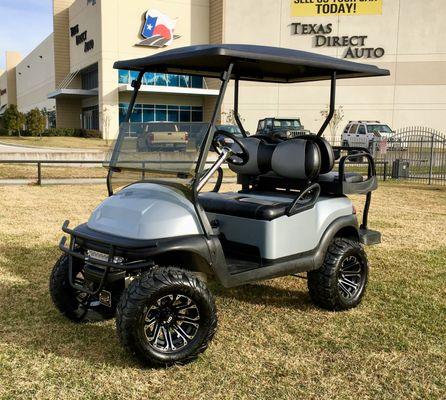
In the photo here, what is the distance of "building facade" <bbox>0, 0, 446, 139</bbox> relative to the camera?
3616cm

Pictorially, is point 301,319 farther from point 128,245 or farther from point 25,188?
point 25,188

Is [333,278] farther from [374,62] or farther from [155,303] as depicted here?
[374,62]

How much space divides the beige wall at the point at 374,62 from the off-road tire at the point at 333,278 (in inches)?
1246

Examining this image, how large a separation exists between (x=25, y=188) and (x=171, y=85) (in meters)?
29.1

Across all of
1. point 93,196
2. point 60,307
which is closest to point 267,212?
point 60,307

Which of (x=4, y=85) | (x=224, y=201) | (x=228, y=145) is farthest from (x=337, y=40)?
(x=4, y=85)

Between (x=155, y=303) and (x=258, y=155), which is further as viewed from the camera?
(x=258, y=155)

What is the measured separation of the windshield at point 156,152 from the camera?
10.6ft

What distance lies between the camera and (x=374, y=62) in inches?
1447

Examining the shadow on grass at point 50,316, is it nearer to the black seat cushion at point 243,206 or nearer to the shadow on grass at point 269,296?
the shadow on grass at point 269,296

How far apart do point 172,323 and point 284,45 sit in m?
36.9

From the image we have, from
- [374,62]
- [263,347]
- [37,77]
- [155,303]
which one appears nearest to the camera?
[155,303]

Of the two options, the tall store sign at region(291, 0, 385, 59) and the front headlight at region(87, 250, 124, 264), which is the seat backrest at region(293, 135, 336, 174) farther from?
the tall store sign at region(291, 0, 385, 59)

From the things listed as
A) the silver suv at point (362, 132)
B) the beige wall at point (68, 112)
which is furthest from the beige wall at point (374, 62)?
the beige wall at point (68, 112)
